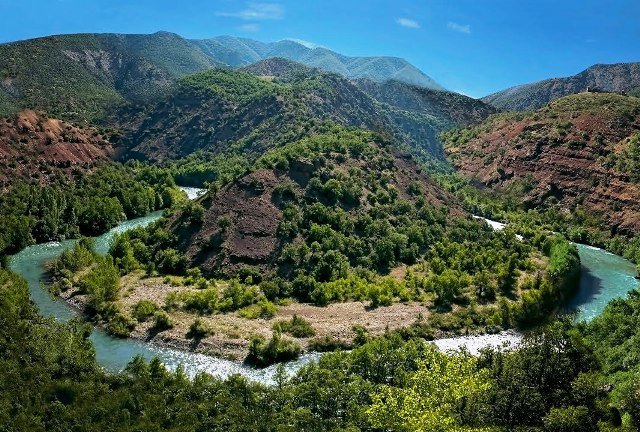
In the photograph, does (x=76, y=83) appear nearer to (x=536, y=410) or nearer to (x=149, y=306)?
(x=149, y=306)

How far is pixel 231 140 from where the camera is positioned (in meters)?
179

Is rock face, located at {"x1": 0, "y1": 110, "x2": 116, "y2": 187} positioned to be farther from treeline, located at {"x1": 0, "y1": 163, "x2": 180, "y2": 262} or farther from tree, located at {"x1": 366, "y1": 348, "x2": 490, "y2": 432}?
tree, located at {"x1": 366, "y1": 348, "x2": 490, "y2": 432}

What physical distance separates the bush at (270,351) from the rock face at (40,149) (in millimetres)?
74898

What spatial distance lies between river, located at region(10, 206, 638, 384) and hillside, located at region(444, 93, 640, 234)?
20.6 meters

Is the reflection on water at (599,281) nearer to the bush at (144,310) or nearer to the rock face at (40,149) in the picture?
the bush at (144,310)

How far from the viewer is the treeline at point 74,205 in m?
96.1

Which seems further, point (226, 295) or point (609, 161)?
point (609, 161)

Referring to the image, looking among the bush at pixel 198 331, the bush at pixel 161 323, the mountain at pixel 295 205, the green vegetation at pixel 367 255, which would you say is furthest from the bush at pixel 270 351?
the mountain at pixel 295 205

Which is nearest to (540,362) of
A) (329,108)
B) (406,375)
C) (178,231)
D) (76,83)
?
(406,375)

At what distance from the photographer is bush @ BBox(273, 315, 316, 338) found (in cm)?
6430

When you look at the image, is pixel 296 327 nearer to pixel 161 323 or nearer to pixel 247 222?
pixel 161 323

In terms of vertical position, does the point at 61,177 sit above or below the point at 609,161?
below

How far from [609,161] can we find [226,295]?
103 meters

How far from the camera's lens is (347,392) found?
43906 millimetres
